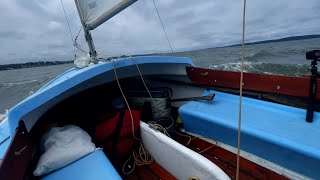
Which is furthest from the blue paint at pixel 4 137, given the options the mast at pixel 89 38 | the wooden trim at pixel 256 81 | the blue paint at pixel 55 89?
the wooden trim at pixel 256 81

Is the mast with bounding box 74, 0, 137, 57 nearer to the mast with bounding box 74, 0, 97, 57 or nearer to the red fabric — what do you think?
the mast with bounding box 74, 0, 97, 57

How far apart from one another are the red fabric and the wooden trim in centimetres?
104

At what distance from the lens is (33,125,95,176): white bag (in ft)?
5.72

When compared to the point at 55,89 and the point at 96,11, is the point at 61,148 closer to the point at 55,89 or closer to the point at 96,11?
the point at 55,89

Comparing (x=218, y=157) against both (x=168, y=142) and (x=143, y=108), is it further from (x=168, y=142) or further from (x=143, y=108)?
(x=143, y=108)

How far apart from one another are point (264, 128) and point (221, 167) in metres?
0.58

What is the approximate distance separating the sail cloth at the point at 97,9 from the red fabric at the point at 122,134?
4.49 feet

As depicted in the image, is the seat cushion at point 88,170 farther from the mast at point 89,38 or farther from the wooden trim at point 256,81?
the mast at point 89,38

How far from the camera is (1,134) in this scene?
305 centimetres

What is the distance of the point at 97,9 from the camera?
118 inches

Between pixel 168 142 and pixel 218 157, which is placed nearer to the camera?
pixel 168 142

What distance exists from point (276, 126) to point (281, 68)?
1123 cm

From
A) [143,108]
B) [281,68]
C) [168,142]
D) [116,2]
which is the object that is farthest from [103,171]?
[281,68]

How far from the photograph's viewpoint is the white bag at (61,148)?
68.6 inches
